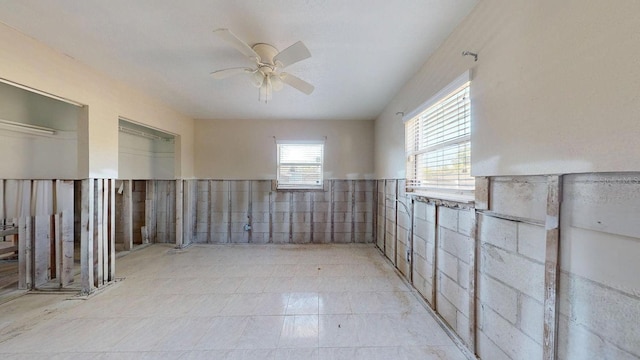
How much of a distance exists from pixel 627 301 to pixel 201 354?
2439mm

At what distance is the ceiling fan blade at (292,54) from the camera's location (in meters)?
1.92

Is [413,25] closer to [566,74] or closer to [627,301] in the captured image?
[566,74]

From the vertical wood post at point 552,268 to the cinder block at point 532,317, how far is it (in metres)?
0.05

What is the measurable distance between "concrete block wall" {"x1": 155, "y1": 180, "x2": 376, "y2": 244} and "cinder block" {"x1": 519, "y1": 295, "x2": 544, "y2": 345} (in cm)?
371

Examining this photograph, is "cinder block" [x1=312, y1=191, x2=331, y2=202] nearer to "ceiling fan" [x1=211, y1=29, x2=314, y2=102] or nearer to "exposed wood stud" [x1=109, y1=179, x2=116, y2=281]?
"ceiling fan" [x1=211, y1=29, x2=314, y2=102]

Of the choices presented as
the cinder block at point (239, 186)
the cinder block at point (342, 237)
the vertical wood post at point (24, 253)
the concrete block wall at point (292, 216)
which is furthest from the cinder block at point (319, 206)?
the vertical wood post at point (24, 253)

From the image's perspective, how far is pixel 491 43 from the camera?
1.60 m

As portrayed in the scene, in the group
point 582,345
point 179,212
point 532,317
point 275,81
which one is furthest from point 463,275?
point 179,212

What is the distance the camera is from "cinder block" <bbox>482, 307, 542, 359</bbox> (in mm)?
1346

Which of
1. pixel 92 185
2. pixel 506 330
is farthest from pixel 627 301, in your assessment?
pixel 92 185

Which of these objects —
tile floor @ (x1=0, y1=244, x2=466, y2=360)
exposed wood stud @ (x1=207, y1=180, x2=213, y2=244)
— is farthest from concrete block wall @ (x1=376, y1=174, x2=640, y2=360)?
exposed wood stud @ (x1=207, y1=180, x2=213, y2=244)

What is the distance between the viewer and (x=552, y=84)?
3.90 feet

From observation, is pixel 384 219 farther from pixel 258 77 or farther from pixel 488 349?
pixel 258 77

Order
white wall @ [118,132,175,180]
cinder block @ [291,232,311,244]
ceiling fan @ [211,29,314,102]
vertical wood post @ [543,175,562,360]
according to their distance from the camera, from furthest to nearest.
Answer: cinder block @ [291,232,311,244] < white wall @ [118,132,175,180] < ceiling fan @ [211,29,314,102] < vertical wood post @ [543,175,562,360]
